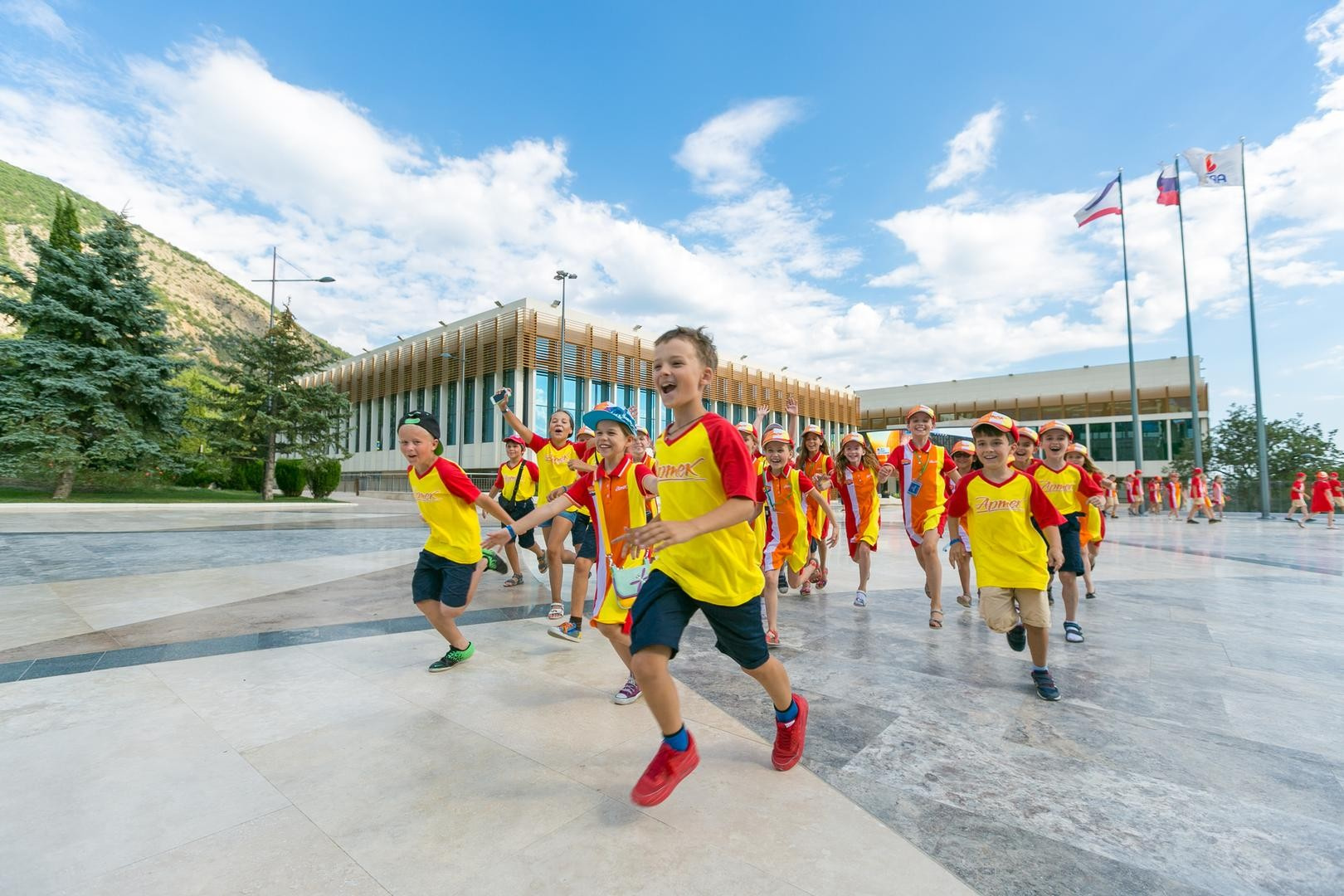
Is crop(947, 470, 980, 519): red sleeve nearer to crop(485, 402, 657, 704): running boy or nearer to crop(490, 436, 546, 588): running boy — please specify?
crop(485, 402, 657, 704): running boy

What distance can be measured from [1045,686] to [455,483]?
4059 millimetres

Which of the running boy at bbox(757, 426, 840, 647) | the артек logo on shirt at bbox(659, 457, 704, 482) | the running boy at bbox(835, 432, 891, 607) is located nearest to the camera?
the артек logo on shirt at bbox(659, 457, 704, 482)

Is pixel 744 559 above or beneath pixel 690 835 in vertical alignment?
above

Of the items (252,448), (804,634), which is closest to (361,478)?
(252,448)

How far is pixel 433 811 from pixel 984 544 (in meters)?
3.75

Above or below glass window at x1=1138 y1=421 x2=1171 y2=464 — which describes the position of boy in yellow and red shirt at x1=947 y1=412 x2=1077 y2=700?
below

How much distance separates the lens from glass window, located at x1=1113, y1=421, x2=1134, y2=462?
53.3 m

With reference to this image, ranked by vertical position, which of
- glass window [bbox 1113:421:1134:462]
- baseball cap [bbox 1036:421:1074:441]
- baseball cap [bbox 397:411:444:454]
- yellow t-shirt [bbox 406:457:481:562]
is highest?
glass window [bbox 1113:421:1134:462]

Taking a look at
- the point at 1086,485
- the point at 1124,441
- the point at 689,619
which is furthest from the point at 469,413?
the point at 1124,441

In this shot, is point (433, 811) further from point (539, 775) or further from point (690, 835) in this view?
point (690, 835)

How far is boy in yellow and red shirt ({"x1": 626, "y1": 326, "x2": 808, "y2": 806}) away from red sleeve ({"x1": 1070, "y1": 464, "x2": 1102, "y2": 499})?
4908mm

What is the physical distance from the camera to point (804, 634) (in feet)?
17.5

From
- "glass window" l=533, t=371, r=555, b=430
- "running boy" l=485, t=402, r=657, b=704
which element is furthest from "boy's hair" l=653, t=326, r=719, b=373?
"glass window" l=533, t=371, r=555, b=430

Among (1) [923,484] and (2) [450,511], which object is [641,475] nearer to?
(2) [450,511]
